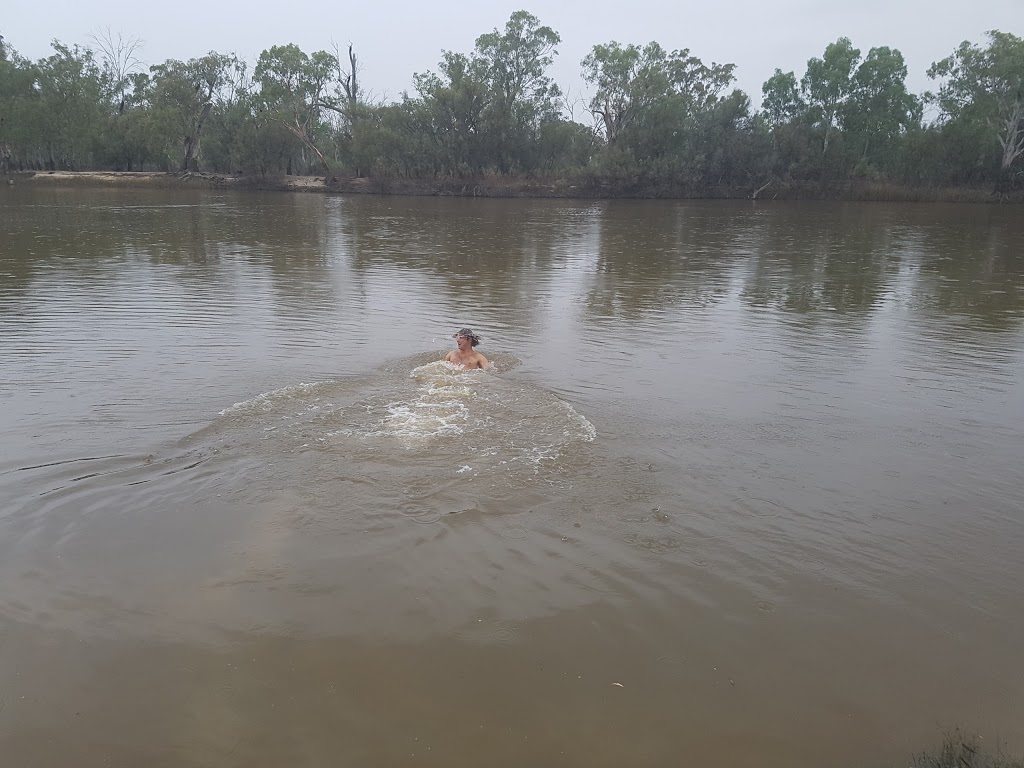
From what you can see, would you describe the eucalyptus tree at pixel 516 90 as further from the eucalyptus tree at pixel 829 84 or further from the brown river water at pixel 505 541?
the brown river water at pixel 505 541

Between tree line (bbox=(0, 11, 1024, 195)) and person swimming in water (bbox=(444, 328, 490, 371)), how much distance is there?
163ft

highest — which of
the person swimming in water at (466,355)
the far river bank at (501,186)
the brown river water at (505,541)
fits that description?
the far river bank at (501,186)

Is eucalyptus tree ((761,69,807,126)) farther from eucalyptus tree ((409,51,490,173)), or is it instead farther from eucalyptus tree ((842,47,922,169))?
eucalyptus tree ((409,51,490,173))

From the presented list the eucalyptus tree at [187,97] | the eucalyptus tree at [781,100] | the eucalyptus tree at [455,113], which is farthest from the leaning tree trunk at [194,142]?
the eucalyptus tree at [781,100]

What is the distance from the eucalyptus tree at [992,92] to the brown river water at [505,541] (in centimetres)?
4701

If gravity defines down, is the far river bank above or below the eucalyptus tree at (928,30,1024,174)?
below

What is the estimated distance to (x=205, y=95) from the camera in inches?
2422

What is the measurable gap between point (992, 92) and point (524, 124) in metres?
34.5

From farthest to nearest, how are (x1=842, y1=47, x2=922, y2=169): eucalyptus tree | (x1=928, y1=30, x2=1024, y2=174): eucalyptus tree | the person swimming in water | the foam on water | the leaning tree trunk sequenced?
the leaning tree trunk
(x1=842, y1=47, x2=922, y2=169): eucalyptus tree
(x1=928, y1=30, x2=1024, y2=174): eucalyptus tree
the person swimming in water
the foam on water

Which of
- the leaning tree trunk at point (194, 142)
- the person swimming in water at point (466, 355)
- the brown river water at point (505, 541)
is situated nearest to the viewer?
the brown river water at point (505, 541)

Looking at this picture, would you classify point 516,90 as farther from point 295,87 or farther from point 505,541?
point 505,541

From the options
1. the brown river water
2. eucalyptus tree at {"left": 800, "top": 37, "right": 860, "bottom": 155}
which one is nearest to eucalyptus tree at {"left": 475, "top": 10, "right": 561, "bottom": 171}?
eucalyptus tree at {"left": 800, "top": 37, "right": 860, "bottom": 155}

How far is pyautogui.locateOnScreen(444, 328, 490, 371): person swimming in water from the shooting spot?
938cm

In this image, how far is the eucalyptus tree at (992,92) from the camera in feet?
155
